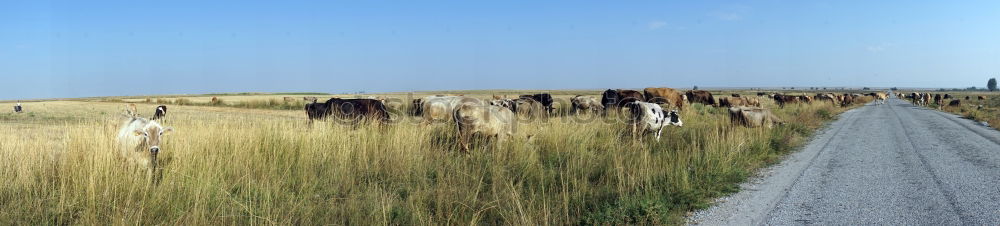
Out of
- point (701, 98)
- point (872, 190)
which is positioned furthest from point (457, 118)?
point (701, 98)

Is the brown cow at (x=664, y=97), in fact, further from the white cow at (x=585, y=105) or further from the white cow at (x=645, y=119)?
the white cow at (x=645, y=119)

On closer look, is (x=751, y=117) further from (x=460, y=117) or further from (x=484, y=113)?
(x=460, y=117)

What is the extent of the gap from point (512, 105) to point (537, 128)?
304 inches

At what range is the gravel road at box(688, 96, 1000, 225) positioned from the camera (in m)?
4.97

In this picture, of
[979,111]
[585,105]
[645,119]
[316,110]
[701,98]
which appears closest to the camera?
[645,119]

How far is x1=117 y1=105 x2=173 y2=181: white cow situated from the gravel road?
19.0 ft

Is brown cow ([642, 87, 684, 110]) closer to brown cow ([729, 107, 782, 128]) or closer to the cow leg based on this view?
brown cow ([729, 107, 782, 128])

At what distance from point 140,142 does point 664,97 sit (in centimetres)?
2535

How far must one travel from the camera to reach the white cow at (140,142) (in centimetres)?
566

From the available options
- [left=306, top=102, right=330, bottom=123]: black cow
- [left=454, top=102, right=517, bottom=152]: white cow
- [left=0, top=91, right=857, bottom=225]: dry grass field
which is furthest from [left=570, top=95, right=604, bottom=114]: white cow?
[left=454, top=102, right=517, bottom=152]: white cow

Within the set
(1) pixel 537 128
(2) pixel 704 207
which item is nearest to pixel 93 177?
(2) pixel 704 207

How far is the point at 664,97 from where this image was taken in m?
27.6

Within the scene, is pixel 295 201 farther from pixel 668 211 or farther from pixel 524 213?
pixel 668 211

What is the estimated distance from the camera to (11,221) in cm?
411
